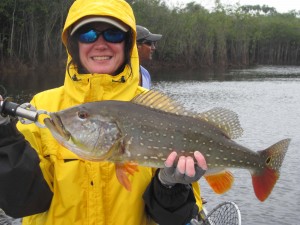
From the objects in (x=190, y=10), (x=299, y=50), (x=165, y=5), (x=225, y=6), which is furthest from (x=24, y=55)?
(x=299, y=50)

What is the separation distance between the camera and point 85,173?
311 cm

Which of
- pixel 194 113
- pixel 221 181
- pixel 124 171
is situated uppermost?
pixel 194 113

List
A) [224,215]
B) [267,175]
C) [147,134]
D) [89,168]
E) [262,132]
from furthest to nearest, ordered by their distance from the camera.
→ 1. [262,132]
2. [224,215]
3. [267,175]
4. [89,168]
5. [147,134]

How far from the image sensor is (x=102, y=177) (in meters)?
3.07

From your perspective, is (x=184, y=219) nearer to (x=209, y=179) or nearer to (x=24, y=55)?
(x=209, y=179)

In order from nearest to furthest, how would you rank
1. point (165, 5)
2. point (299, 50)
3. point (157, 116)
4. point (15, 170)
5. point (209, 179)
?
1. point (15, 170)
2. point (157, 116)
3. point (209, 179)
4. point (165, 5)
5. point (299, 50)

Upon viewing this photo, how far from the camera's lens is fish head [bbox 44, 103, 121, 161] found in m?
2.80

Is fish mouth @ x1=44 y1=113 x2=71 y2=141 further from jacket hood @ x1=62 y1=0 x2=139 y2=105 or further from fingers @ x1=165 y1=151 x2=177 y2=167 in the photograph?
fingers @ x1=165 y1=151 x2=177 y2=167

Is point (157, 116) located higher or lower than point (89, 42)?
lower

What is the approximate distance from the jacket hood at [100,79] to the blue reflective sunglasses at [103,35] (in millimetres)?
109

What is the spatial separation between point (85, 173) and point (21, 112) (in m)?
0.66

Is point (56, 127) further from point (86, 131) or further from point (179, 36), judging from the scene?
point (179, 36)

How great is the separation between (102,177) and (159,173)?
0.41 m

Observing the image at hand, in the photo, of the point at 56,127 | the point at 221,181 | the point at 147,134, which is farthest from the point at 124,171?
the point at 221,181
